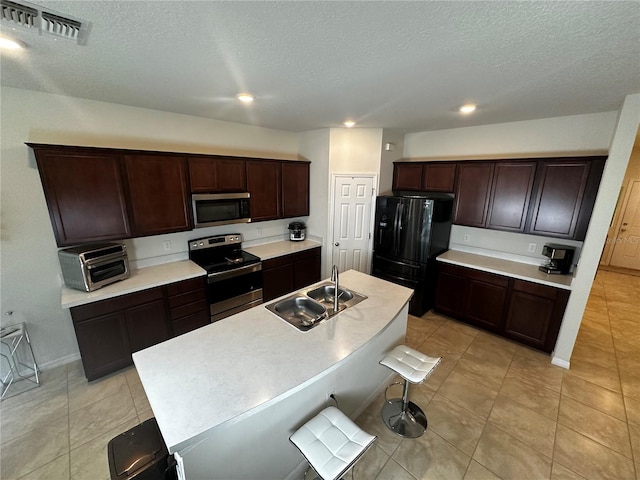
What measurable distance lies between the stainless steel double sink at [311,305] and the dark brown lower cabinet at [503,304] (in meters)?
1.89

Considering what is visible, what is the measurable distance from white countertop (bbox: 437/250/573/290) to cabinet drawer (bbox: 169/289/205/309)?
3.10 meters

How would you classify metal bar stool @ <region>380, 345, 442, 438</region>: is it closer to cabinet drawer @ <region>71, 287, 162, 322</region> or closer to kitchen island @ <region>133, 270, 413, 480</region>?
kitchen island @ <region>133, 270, 413, 480</region>

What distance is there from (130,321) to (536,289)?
432cm

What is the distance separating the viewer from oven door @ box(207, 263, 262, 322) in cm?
298

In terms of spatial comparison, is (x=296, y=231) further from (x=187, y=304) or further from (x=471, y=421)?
(x=471, y=421)

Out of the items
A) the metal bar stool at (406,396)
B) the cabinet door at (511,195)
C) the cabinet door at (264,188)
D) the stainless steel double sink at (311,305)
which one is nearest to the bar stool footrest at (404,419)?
the metal bar stool at (406,396)

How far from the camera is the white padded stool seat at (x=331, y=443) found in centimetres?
124

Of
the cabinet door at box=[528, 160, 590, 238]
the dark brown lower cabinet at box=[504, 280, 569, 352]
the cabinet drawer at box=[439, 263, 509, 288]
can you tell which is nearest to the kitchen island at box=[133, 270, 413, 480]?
the cabinet drawer at box=[439, 263, 509, 288]

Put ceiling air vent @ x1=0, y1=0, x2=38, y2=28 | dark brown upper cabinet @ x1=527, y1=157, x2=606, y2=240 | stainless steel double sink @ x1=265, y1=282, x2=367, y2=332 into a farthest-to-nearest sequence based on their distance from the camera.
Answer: dark brown upper cabinet @ x1=527, y1=157, x2=606, y2=240, stainless steel double sink @ x1=265, y1=282, x2=367, y2=332, ceiling air vent @ x1=0, y1=0, x2=38, y2=28

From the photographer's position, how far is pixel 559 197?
2816 mm

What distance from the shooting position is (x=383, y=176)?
13.0 ft

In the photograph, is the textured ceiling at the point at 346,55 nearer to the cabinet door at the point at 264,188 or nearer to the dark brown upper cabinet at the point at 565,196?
the dark brown upper cabinet at the point at 565,196

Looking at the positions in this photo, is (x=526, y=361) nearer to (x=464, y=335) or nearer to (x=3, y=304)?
(x=464, y=335)

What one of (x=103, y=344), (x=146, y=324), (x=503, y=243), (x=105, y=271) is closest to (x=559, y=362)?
(x=503, y=243)
